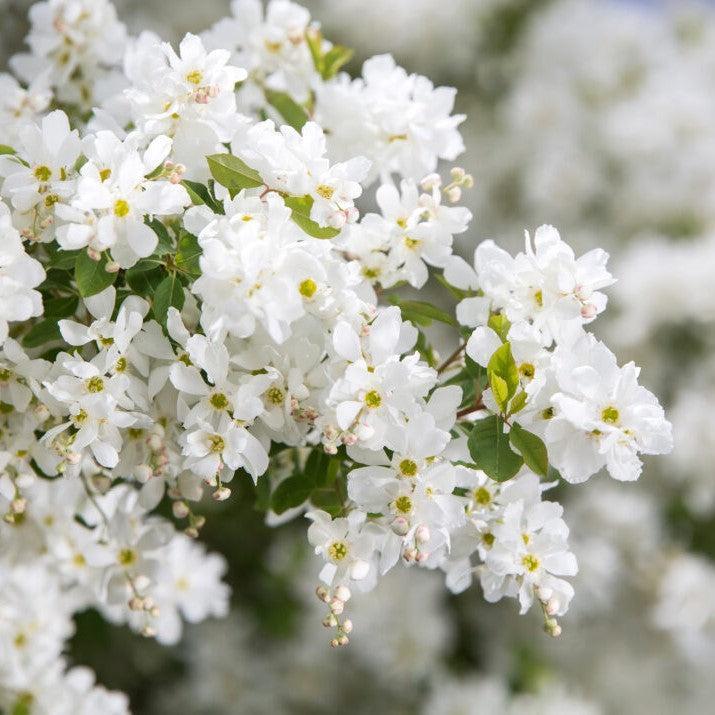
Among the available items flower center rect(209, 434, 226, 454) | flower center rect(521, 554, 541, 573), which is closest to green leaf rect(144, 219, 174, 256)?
flower center rect(209, 434, 226, 454)

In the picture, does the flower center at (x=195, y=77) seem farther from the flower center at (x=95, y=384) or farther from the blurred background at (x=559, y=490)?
the blurred background at (x=559, y=490)

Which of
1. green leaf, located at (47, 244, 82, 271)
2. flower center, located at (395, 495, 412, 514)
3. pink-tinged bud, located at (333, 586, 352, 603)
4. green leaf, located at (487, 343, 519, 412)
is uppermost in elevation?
green leaf, located at (487, 343, 519, 412)

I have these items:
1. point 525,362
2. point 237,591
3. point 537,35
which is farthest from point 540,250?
point 537,35

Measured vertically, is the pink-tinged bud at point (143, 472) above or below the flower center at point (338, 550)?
below

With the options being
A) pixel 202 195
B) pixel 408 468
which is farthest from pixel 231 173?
pixel 408 468

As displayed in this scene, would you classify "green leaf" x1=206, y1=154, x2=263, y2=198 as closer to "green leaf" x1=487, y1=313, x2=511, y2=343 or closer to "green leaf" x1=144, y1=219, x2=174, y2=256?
"green leaf" x1=144, y1=219, x2=174, y2=256

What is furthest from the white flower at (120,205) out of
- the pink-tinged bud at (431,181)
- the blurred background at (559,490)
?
the blurred background at (559,490)
